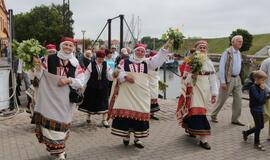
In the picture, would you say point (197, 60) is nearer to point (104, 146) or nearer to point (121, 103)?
point (121, 103)

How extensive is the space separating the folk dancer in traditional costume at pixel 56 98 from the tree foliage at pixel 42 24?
5392cm

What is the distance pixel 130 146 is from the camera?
23.8 feet

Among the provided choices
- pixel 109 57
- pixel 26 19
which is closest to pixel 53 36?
pixel 26 19

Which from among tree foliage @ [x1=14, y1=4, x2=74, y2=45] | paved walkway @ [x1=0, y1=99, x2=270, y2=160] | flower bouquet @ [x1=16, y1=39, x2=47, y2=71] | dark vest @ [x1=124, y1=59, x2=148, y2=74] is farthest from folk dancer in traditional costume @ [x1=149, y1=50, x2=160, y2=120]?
tree foliage @ [x1=14, y1=4, x2=74, y2=45]

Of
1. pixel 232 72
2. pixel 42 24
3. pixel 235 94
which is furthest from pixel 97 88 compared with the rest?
pixel 42 24

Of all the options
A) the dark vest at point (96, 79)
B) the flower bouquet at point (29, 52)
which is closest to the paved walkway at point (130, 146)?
the dark vest at point (96, 79)

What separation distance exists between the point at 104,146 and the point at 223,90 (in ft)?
11.1

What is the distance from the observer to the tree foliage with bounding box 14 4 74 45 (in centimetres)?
6181

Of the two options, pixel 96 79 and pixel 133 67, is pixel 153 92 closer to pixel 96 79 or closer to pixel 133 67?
pixel 96 79

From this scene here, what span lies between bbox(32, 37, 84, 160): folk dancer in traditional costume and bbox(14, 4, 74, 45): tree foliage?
53.9 metres

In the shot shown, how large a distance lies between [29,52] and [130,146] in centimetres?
248

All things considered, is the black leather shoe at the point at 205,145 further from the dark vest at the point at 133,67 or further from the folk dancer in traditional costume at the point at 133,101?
the dark vest at the point at 133,67

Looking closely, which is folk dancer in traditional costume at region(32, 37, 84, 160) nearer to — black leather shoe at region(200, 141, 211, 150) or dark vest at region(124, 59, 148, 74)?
dark vest at region(124, 59, 148, 74)

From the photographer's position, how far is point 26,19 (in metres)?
65.4
